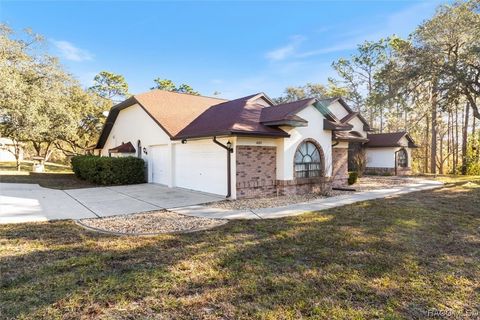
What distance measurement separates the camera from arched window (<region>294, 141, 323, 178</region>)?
41.4 feet

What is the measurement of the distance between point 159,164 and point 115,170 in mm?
2365

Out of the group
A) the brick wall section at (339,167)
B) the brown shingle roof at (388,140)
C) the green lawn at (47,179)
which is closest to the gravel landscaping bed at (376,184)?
the brick wall section at (339,167)

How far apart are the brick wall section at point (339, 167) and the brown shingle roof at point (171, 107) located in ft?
26.3

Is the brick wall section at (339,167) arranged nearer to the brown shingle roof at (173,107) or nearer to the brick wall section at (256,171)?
the brick wall section at (256,171)

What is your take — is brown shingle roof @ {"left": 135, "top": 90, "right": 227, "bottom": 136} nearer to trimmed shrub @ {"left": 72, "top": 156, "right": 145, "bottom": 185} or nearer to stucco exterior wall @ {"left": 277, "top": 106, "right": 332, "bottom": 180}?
trimmed shrub @ {"left": 72, "top": 156, "right": 145, "bottom": 185}

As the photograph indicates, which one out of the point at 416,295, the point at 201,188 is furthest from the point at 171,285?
the point at 201,188

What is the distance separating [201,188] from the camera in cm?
1299

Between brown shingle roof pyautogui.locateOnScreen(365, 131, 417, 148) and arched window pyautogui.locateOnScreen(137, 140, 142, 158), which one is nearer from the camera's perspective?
arched window pyautogui.locateOnScreen(137, 140, 142, 158)

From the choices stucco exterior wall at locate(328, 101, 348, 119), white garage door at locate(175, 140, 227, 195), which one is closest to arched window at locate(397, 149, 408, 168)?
stucco exterior wall at locate(328, 101, 348, 119)

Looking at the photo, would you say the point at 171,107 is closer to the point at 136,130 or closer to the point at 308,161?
the point at 136,130

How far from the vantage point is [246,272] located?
4293 mm

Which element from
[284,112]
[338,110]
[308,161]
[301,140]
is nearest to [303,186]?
[308,161]

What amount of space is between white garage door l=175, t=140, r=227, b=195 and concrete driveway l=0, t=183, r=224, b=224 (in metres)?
0.46

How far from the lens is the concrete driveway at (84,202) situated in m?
8.33
